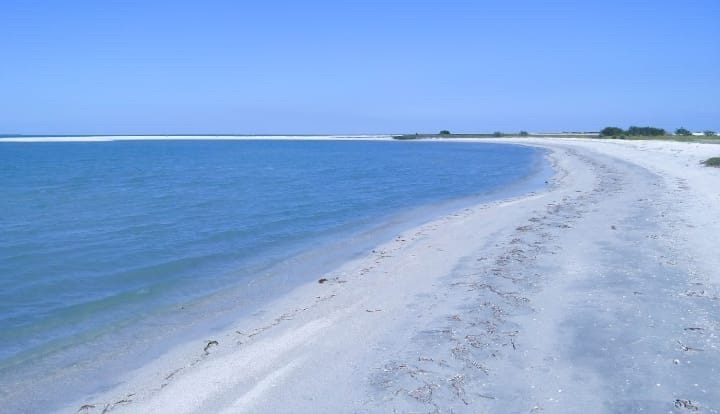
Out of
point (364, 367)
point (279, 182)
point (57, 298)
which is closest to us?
point (364, 367)

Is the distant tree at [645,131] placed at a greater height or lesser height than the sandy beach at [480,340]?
lesser

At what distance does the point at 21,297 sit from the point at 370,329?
651 cm

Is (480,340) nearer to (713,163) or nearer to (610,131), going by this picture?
(713,163)

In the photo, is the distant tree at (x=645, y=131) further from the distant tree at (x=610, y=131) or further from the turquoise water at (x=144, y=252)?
the turquoise water at (x=144, y=252)

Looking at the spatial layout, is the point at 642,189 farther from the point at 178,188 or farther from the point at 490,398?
the point at 178,188

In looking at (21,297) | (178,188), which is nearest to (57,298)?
(21,297)

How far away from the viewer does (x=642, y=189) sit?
2056 centimetres

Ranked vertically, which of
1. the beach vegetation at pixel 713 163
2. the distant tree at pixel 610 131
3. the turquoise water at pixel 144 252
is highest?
the beach vegetation at pixel 713 163

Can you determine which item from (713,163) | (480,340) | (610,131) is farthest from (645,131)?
(480,340)

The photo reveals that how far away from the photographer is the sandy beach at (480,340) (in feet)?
16.6

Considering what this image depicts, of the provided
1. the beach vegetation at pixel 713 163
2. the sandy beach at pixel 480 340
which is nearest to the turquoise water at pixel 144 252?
the sandy beach at pixel 480 340

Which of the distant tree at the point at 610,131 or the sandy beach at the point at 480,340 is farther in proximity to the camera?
the distant tree at the point at 610,131

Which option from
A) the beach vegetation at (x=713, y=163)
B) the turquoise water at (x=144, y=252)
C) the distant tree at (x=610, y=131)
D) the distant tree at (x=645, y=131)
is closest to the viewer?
the turquoise water at (x=144, y=252)

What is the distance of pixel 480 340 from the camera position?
20.9 ft
